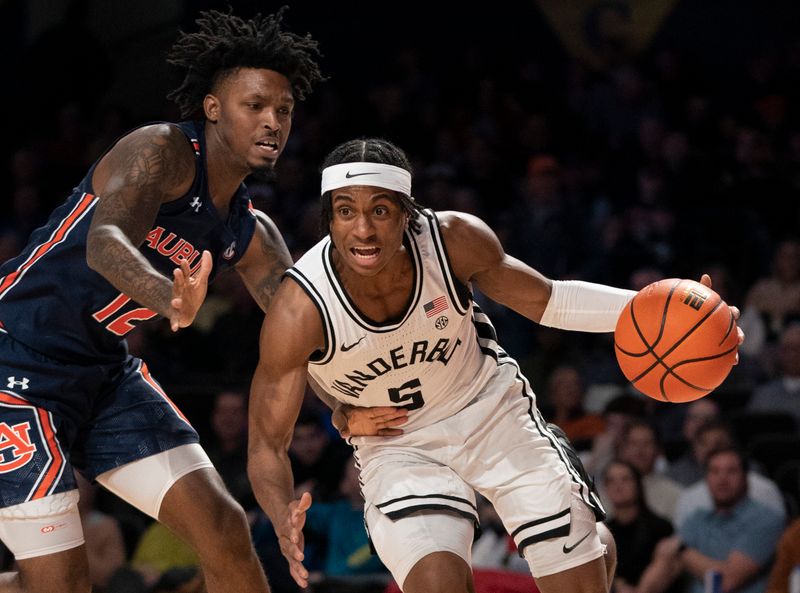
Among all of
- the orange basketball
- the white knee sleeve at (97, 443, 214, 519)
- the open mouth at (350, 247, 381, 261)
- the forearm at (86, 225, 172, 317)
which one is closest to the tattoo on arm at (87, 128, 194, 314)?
the forearm at (86, 225, 172, 317)

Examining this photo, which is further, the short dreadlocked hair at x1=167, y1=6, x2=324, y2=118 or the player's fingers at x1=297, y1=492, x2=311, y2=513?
the short dreadlocked hair at x1=167, y1=6, x2=324, y2=118

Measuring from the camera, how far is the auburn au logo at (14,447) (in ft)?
13.8

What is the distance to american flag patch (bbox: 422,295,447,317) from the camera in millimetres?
4266

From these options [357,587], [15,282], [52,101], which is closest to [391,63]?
[52,101]

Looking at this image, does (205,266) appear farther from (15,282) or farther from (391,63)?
(391,63)

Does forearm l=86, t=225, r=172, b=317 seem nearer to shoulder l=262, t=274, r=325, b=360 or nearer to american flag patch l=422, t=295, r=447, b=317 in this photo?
shoulder l=262, t=274, r=325, b=360

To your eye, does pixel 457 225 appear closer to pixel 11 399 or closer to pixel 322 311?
pixel 322 311

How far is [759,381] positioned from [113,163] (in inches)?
199

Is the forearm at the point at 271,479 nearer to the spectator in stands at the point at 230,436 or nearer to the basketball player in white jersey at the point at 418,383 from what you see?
the basketball player in white jersey at the point at 418,383

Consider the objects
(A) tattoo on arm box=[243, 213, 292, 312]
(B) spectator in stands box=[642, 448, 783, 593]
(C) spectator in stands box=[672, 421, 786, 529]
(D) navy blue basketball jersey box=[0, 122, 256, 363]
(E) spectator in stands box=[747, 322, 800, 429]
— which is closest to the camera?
(D) navy blue basketball jersey box=[0, 122, 256, 363]

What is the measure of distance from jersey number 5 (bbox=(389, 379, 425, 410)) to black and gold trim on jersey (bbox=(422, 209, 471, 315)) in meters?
0.30

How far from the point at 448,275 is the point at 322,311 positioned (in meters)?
0.46

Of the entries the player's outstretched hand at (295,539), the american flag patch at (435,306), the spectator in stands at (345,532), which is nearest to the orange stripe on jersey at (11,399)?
the player's outstretched hand at (295,539)

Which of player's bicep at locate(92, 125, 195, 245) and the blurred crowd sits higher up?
player's bicep at locate(92, 125, 195, 245)
